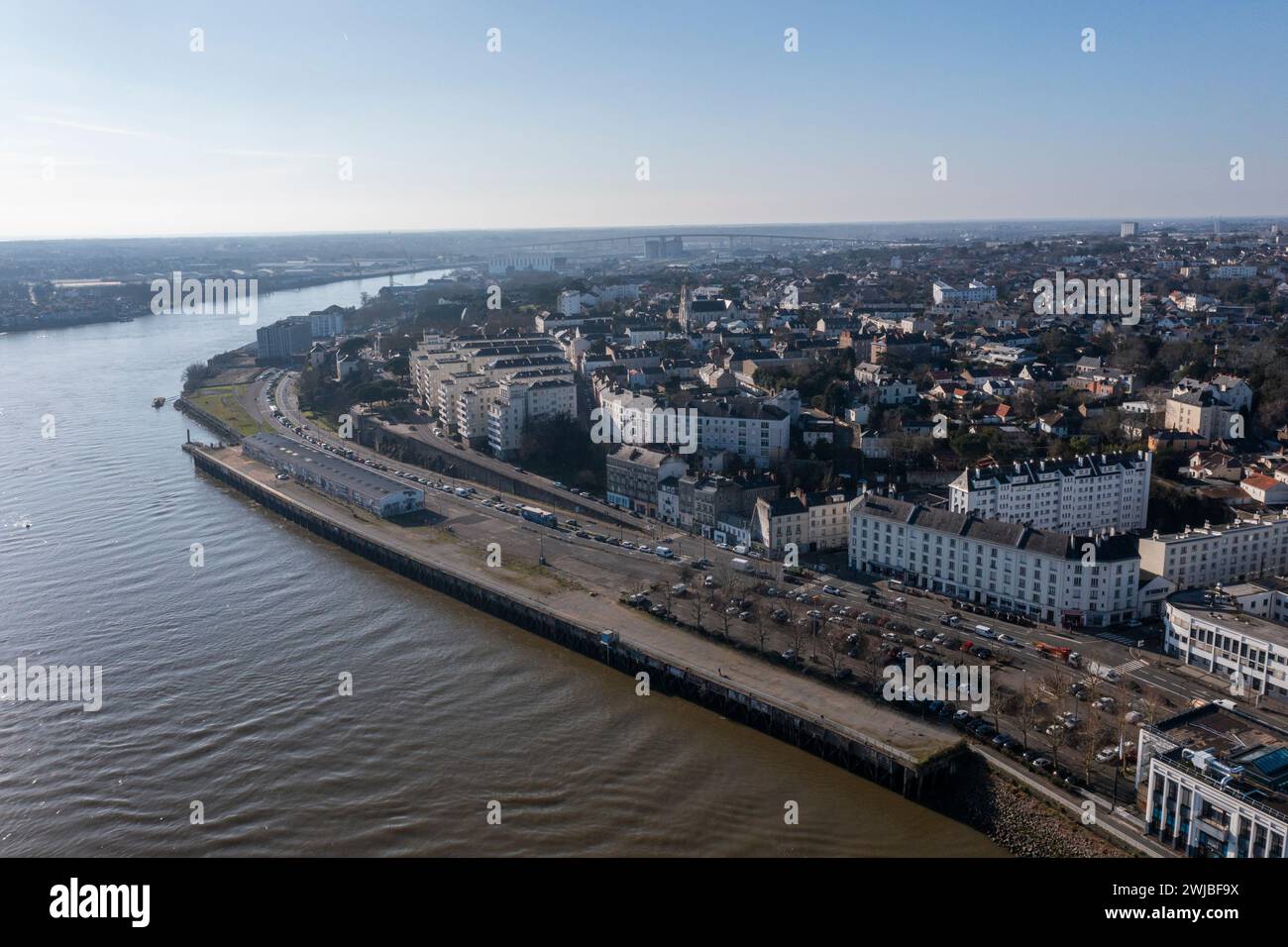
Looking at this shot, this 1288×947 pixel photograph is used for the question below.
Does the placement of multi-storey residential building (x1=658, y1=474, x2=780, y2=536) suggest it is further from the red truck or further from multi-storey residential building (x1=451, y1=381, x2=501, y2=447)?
multi-storey residential building (x1=451, y1=381, x2=501, y2=447)

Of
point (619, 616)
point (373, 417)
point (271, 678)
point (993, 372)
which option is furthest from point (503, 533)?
point (993, 372)

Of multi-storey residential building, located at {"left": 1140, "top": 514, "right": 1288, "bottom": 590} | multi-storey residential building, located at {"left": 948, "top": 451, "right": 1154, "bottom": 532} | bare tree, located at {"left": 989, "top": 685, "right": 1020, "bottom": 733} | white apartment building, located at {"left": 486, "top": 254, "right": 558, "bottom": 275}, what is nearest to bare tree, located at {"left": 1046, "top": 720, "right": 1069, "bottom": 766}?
bare tree, located at {"left": 989, "top": 685, "right": 1020, "bottom": 733}

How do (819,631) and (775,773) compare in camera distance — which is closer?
(775,773)

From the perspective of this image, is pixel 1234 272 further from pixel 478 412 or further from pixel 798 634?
pixel 798 634

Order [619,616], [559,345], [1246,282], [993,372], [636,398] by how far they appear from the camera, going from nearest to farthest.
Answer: [619,616] < [636,398] < [993,372] < [559,345] < [1246,282]

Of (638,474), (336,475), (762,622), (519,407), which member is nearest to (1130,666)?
(762,622)

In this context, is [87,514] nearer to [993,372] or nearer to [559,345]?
[559,345]

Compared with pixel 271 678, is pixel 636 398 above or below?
above
